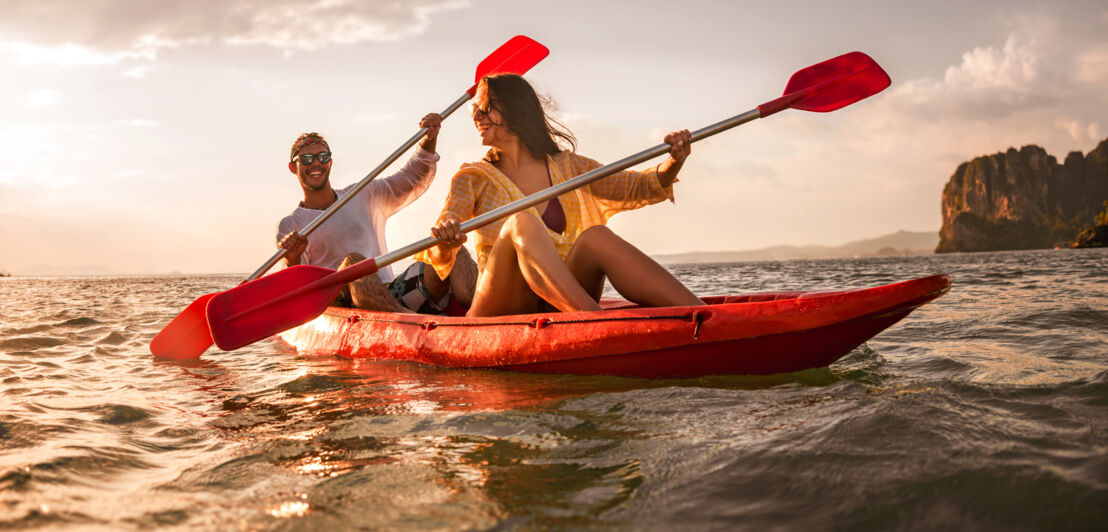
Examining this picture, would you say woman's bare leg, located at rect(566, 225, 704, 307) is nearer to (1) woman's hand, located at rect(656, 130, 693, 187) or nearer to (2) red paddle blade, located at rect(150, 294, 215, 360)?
(1) woman's hand, located at rect(656, 130, 693, 187)

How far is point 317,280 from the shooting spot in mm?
4238

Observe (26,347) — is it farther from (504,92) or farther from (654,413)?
(654,413)

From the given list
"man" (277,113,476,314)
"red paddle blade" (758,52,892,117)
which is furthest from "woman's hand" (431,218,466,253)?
"red paddle blade" (758,52,892,117)

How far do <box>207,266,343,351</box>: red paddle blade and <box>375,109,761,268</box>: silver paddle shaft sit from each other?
1.76ft

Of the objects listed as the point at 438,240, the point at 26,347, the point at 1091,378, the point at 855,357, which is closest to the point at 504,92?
the point at 438,240

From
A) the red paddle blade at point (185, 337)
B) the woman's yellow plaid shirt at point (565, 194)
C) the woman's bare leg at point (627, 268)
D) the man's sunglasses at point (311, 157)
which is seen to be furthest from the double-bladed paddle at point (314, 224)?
the woman's bare leg at point (627, 268)

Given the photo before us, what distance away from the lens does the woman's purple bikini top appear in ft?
11.6

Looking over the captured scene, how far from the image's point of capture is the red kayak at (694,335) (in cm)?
272

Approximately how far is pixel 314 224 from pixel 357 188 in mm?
458

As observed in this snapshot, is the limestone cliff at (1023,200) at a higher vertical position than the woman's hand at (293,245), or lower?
higher

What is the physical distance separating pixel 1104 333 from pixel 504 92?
146 inches

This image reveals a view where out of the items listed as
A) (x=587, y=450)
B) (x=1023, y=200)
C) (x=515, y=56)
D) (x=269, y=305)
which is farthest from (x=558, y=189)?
(x=1023, y=200)

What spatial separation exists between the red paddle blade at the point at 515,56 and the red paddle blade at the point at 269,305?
8.32ft

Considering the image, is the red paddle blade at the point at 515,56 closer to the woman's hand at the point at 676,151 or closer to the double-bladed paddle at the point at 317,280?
the double-bladed paddle at the point at 317,280
